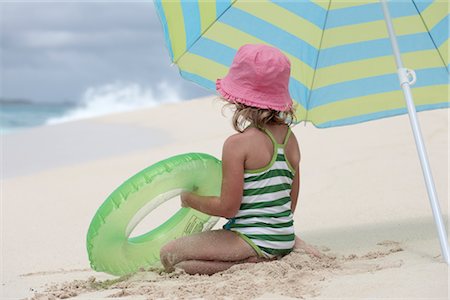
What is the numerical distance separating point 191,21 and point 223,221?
1.45 m

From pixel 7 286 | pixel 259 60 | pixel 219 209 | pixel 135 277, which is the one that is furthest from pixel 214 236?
pixel 7 286

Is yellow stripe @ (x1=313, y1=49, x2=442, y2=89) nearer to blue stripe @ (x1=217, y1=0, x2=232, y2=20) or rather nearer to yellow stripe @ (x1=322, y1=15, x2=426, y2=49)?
yellow stripe @ (x1=322, y1=15, x2=426, y2=49)

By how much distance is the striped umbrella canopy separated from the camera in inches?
143

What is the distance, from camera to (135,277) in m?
Answer: 3.10

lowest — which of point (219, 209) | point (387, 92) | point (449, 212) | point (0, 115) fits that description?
point (449, 212)

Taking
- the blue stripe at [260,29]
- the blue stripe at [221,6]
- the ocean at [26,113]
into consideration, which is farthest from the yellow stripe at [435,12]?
the ocean at [26,113]

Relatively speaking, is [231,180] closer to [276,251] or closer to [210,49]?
[276,251]

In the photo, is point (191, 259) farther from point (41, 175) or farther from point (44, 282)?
point (41, 175)

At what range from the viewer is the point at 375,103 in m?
3.86

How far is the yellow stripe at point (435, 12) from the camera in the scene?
12.1 feet

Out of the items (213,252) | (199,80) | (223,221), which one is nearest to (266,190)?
(213,252)

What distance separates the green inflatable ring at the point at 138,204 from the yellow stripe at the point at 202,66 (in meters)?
0.57

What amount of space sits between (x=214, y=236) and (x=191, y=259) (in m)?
0.12

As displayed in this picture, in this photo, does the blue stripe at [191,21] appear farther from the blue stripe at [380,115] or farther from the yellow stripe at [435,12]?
the yellow stripe at [435,12]
